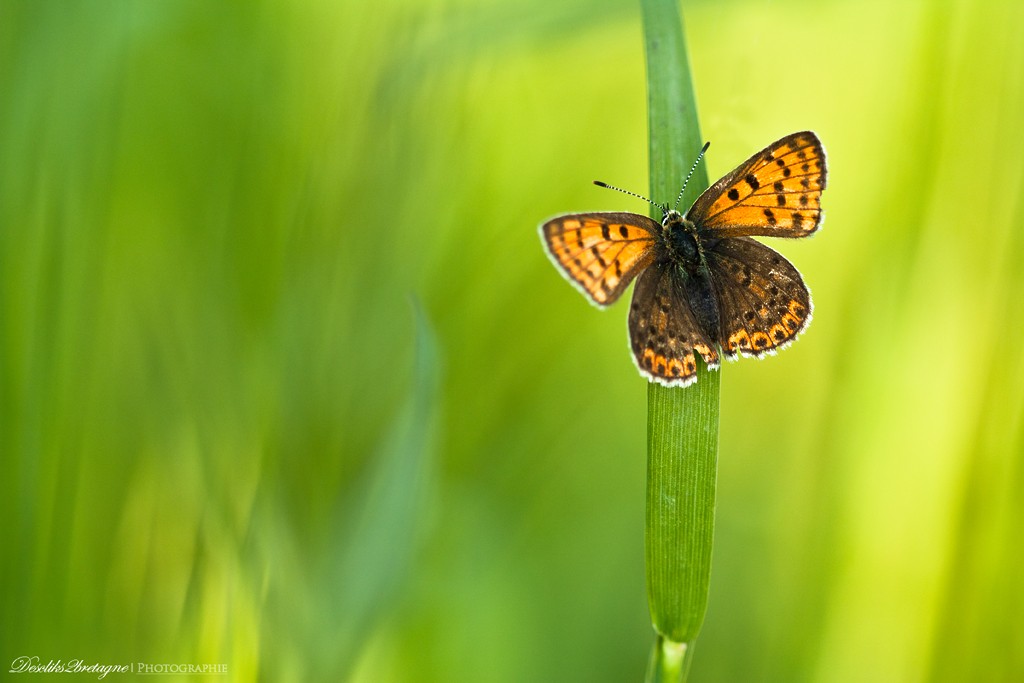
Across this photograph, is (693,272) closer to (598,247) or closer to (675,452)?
(598,247)


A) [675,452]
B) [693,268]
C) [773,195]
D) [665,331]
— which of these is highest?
[773,195]

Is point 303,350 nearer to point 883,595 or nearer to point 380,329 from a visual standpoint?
point 380,329

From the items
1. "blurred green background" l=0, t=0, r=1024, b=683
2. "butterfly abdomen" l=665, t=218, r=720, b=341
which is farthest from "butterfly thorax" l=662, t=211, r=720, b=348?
"blurred green background" l=0, t=0, r=1024, b=683

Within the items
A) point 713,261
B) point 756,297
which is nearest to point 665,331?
point 756,297

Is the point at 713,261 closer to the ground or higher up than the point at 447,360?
higher up

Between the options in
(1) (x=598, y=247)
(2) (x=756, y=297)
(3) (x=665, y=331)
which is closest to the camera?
(3) (x=665, y=331)

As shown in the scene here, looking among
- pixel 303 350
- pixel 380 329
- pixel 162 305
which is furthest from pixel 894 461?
pixel 162 305

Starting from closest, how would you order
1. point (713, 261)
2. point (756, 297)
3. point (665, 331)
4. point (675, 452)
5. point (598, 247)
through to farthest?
point (675, 452)
point (665, 331)
point (598, 247)
point (756, 297)
point (713, 261)
